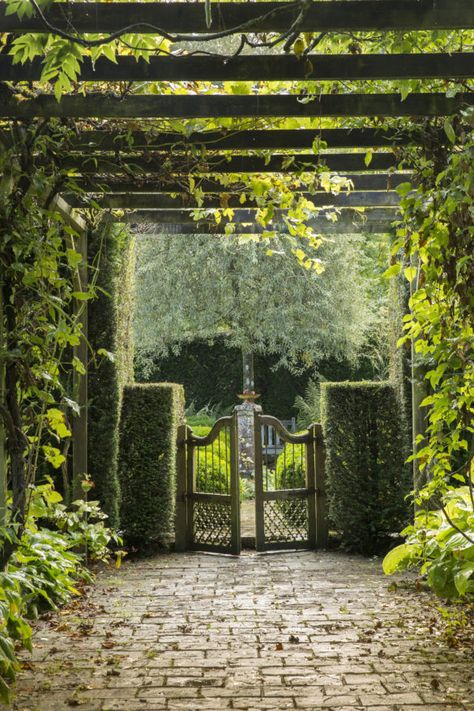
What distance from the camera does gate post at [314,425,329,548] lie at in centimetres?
955

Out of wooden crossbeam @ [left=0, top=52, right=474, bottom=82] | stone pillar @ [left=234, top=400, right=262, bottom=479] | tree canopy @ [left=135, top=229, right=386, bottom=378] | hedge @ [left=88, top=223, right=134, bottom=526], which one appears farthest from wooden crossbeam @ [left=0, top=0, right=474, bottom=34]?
tree canopy @ [left=135, top=229, right=386, bottom=378]

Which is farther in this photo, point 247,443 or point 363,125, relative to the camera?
point 247,443

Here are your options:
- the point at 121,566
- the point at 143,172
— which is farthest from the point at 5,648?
the point at 121,566

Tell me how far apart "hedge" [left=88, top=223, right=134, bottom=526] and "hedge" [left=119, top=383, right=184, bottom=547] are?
1.11 feet

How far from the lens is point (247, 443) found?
1526cm

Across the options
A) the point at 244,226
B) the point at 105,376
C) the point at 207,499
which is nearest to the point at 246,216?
the point at 244,226

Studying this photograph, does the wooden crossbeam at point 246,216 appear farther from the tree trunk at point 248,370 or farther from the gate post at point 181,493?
the tree trunk at point 248,370

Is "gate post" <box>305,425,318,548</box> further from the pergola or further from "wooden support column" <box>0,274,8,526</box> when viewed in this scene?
"wooden support column" <box>0,274,8,526</box>

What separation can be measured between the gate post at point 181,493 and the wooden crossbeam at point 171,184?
3.22 m

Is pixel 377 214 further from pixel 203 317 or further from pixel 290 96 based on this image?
pixel 203 317

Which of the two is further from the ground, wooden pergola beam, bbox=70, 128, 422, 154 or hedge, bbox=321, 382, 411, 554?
wooden pergola beam, bbox=70, 128, 422, 154

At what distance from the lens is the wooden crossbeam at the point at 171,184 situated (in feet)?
22.1

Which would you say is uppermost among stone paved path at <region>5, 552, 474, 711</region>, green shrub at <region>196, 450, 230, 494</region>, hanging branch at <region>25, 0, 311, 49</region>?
hanging branch at <region>25, 0, 311, 49</region>

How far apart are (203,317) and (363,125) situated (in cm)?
1284
